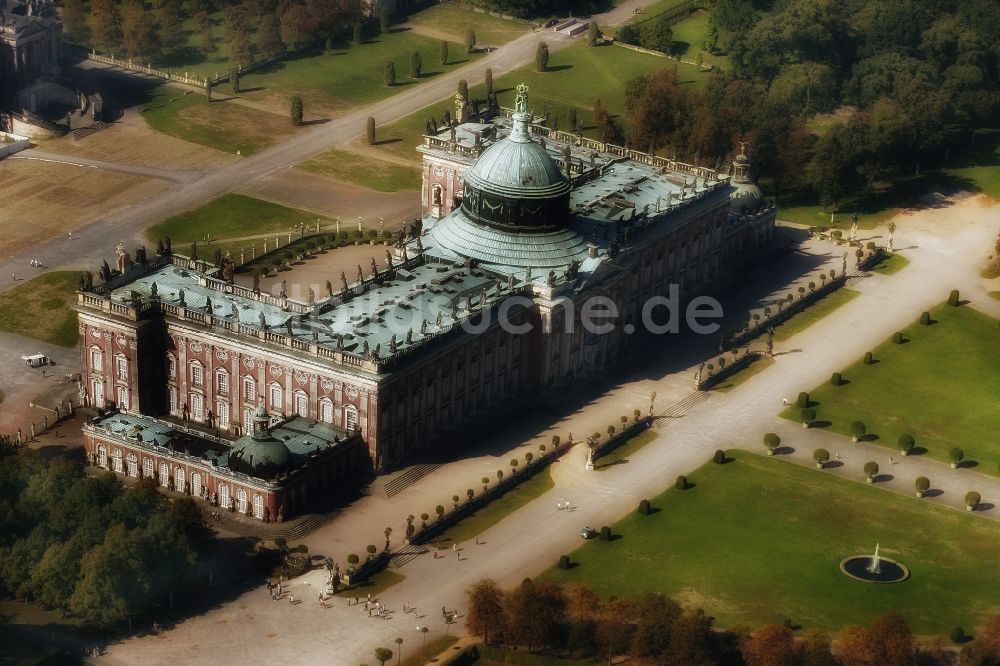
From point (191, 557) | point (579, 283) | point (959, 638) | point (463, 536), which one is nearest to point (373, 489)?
point (463, 536)

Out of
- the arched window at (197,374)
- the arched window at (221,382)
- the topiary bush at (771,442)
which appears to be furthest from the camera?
the topiary bush at (771,442)

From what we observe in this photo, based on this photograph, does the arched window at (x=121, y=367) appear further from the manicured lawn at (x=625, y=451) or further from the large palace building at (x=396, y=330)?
the manicured lawn at (x=625, y=451)

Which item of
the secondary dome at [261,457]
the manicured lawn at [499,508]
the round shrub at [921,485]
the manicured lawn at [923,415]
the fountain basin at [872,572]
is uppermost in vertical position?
the secondary dome at [261,457]

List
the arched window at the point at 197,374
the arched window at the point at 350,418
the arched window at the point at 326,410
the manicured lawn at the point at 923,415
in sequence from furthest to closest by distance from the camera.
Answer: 1. the manicured lawn at the point at 923,415
2. the arched window at the point at 197,374
3. the arched window at the point at 326,410
4. the arched window at the point at 350,418

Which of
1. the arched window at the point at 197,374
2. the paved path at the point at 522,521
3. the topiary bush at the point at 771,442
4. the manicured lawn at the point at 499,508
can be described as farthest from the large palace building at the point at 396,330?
the topiary bush at the point at 771,442

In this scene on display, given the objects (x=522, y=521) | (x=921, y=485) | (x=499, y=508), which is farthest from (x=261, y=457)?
(x=921, y=485)

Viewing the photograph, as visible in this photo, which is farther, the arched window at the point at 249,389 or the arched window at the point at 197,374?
the arched window at the point at 197,374
